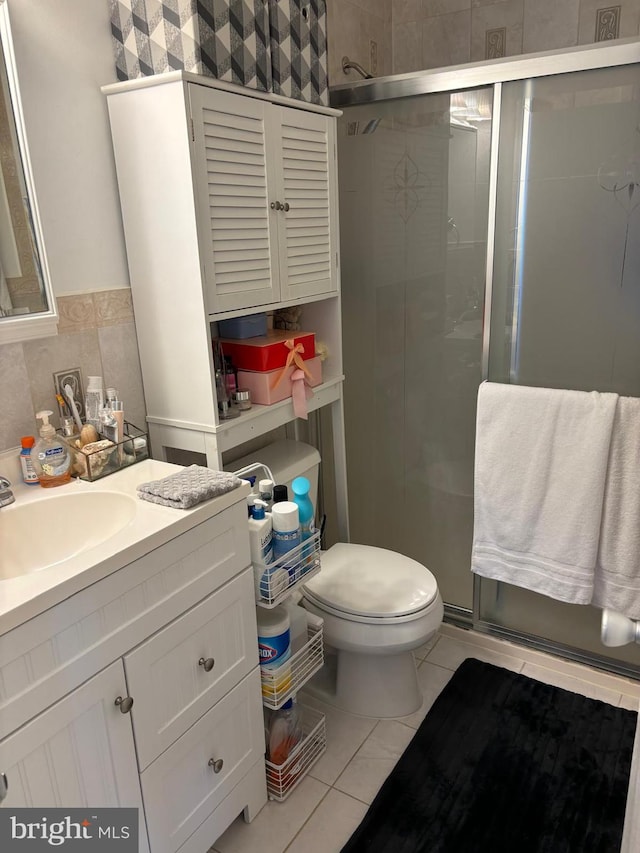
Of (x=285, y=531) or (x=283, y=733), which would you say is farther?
(x=283, y=733)

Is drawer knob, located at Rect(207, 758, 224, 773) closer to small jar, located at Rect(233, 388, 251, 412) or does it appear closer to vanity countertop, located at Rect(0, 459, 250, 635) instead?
vanity countertop, located at Rect(0, 459, 250, 635)

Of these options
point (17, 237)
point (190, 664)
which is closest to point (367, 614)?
point (190, 664)

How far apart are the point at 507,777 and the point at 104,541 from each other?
1.25 m

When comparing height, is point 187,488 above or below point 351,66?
below

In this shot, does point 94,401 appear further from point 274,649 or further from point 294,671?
point 294,671

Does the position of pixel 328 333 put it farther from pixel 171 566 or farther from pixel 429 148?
pixel 171 566

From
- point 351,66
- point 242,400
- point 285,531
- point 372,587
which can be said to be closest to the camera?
point 285,531

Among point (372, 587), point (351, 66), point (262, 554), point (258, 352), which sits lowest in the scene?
point (372, 587)

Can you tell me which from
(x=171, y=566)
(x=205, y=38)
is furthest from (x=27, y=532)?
(x=205, y=38)

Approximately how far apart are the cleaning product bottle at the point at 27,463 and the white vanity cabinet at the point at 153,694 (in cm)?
42

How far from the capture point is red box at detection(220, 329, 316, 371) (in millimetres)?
1733

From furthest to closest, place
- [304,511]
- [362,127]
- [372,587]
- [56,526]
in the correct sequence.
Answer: [362,127], [372,587], [304,511], [56,526]

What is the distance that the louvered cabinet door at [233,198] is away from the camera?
1434 millimetres

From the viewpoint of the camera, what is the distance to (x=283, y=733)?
5.39 ft
